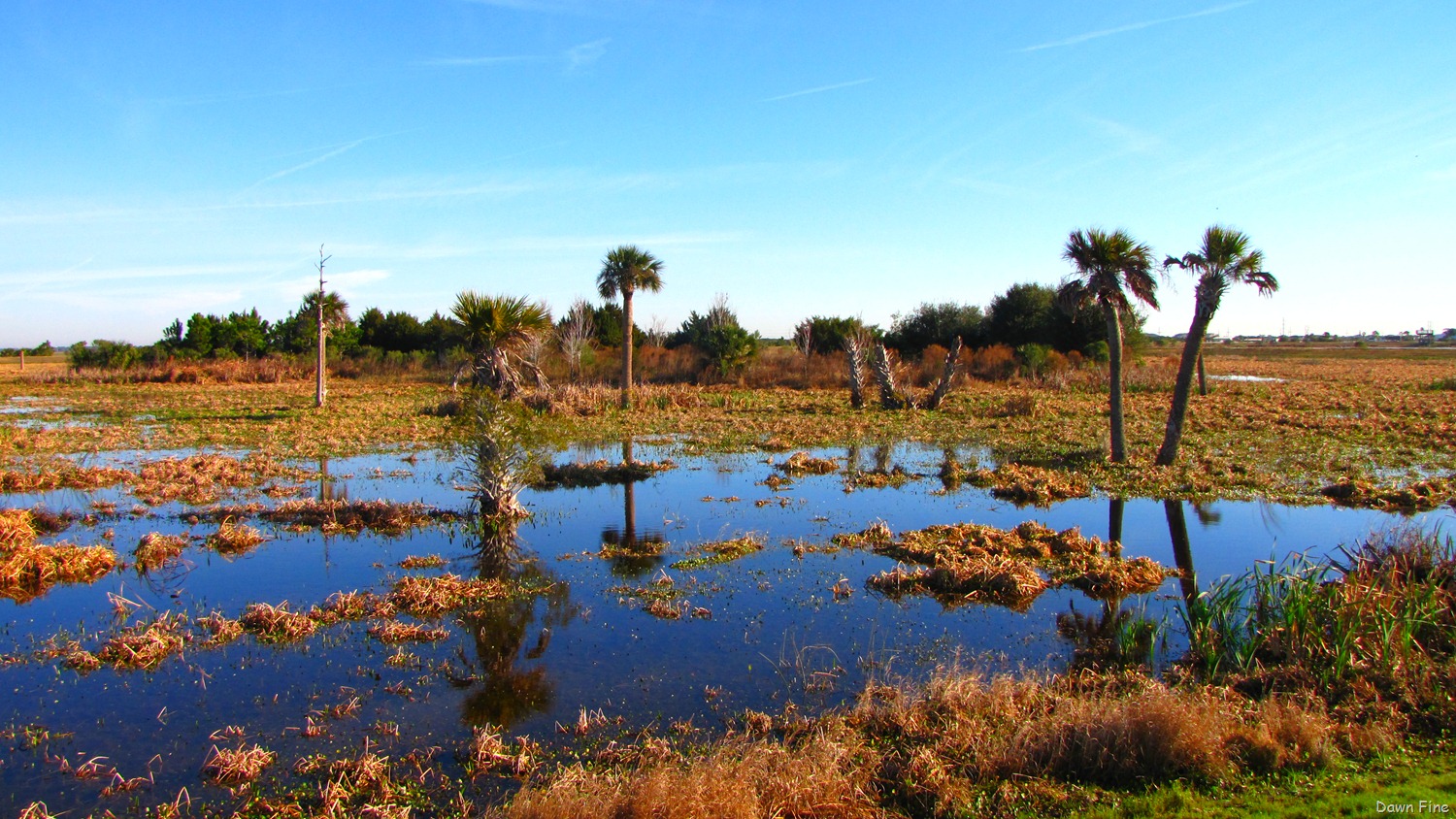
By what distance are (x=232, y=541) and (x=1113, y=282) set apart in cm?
1706

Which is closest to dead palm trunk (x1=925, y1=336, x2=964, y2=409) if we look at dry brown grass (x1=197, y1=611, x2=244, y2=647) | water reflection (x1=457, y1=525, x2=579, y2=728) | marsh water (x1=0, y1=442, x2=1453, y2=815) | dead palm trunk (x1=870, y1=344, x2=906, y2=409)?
dead palm trunk (x1=870, y1=344, x2=906, y2=409)

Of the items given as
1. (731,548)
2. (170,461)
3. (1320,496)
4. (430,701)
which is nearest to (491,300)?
(170,461)

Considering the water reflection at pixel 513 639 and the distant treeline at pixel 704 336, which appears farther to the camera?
the distant treeline at pixel 704 336

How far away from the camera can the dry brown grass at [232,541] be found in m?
11.8

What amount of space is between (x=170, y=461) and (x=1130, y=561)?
58.1 feet

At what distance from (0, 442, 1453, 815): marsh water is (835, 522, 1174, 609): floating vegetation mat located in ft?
0.86

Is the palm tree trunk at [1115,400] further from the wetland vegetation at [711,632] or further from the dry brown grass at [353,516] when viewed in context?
the dry brown grass at [353,516]

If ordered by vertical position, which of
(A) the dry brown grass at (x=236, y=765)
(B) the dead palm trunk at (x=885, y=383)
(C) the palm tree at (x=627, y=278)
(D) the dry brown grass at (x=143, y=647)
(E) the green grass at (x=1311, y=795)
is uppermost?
(C) the palm tree at (x=627, y=278)

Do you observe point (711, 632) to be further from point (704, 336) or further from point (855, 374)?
point (704, 336)

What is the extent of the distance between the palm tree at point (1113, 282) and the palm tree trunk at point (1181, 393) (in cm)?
86

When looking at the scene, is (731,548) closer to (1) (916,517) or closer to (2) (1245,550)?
(1) (916,517)

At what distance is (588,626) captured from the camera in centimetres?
877

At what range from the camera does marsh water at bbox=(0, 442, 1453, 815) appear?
6422 mm

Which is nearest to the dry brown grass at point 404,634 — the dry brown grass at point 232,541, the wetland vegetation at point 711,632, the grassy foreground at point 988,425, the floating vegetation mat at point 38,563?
the wetland vegetation at point 711,632
